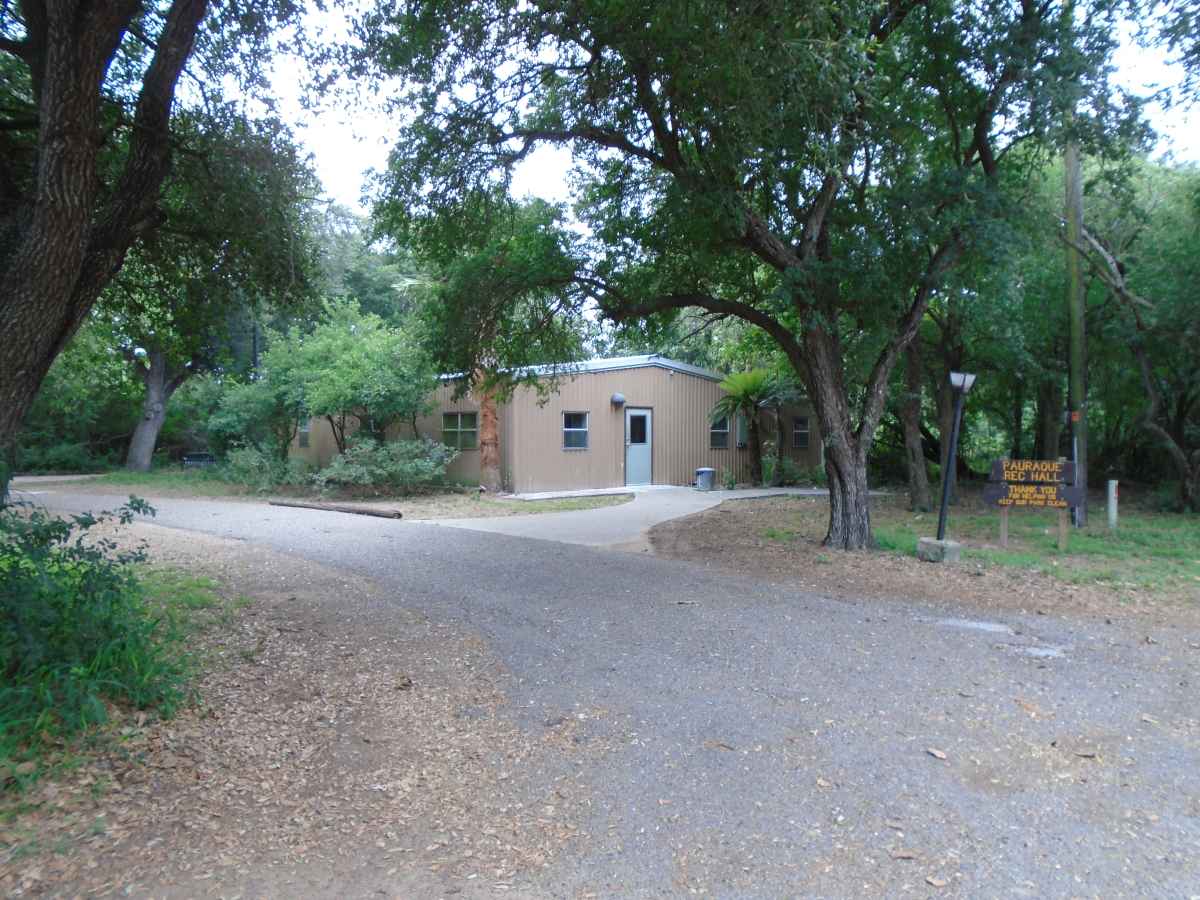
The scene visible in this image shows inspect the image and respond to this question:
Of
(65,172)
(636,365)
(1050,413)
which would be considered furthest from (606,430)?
(65,172)

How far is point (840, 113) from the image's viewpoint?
775cm

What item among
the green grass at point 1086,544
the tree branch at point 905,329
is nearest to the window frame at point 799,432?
the green grass at point 1086,544

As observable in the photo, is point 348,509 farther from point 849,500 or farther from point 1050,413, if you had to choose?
point 1050,413

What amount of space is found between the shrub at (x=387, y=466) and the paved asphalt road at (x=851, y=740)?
951 cm

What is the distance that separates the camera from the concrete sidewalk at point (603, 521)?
447 inches

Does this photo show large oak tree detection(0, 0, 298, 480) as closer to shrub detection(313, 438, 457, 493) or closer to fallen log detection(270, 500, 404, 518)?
fallen log detection(270, 500, 404, 518)

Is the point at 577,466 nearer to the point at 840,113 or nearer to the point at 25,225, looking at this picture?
the point at 840,113

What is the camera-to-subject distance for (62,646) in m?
3.97

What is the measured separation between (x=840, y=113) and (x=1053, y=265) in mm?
9495

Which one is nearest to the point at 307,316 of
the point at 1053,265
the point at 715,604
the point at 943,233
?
the point at 715,604

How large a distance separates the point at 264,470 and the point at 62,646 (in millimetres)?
15647

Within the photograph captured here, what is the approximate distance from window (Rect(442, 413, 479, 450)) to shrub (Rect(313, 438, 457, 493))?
4.22 ft

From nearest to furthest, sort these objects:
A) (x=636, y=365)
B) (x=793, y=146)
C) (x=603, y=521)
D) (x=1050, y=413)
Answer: (x=793, y=146), (x=603, y=521), (x=1050, y=413), (x=636, y=365)

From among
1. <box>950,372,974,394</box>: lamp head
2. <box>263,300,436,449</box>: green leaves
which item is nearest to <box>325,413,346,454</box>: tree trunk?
<box>263,300,436,449</box>: green leaves
